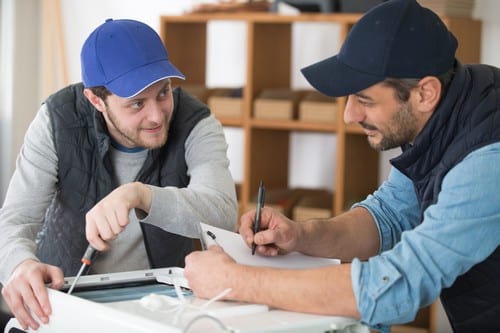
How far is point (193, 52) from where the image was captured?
4.18m

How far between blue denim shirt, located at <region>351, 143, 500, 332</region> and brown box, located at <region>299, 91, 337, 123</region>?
2.10m

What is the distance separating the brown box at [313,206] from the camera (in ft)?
12.3

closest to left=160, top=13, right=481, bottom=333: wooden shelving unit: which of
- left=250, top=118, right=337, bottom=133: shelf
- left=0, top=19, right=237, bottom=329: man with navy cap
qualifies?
left=250, top=118, right=337, bottom=133: shelf

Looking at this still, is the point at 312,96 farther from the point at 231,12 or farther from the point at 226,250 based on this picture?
the point at 226,250

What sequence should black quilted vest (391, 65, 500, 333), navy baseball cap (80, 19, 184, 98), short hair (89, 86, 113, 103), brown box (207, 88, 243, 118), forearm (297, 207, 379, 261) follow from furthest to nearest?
1. brown box (207, 88, 243, 118)
2. short hair (89, 86, 113, 103)
3. navy baseball cap (80, 19, 184, 98)
4. forearm (297, 207, 379, 261)
5. black quilted vest (391, 65, 500, 333)

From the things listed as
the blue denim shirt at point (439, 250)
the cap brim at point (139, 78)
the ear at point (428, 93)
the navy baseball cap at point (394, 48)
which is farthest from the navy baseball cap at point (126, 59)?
the blue denim shirt at point (439, 250)

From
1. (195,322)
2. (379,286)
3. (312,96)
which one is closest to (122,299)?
(195,322)

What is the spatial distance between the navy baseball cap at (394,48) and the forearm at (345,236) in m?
0.34

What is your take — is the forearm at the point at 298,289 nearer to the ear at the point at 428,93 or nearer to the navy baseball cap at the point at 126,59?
the ear at the point at 428,93

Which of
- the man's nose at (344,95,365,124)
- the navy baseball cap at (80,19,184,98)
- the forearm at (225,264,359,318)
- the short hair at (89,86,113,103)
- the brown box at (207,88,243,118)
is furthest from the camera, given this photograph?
the brown box at (207,88,243,118)

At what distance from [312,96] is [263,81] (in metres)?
0.25

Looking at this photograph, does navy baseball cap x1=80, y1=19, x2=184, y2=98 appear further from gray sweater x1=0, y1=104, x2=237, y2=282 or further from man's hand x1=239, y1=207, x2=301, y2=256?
man's hand x1=239, y1=207, x2=301, y2=256

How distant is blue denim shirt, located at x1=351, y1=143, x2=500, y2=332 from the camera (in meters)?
1.52

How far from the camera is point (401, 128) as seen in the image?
5.75 ft
